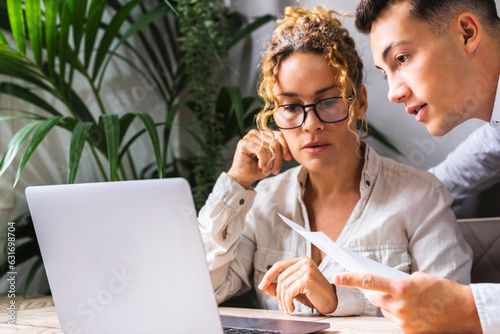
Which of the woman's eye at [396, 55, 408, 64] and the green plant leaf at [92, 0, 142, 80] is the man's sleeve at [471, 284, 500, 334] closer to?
the woman's eye at [396, 55, 408, 64]

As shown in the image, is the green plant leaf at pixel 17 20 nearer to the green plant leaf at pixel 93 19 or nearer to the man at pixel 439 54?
the green plant leaf at pixel 93 19

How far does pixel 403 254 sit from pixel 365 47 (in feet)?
3.01

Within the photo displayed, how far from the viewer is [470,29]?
3.87 ft

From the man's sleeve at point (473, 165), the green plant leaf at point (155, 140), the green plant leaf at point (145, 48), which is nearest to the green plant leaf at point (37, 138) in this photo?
the green plant leaf at point (155, 140)

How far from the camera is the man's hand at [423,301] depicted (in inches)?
32.1

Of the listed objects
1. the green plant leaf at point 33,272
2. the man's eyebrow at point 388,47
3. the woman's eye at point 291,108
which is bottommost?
the green plant leaf at point 33,272

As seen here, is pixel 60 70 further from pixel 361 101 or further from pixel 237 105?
pixel 361 101

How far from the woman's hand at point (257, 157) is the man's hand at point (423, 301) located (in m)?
0.71

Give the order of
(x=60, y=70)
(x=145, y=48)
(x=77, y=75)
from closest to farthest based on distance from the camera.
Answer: (x=60, y=70) → (x=77, y=75) → (x=145, y=48)

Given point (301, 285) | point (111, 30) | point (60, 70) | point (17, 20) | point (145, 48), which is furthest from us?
point (145, 48)

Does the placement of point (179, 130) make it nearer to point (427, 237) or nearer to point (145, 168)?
point (145, 168)

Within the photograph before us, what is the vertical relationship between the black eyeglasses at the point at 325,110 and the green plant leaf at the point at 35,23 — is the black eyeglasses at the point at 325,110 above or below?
below

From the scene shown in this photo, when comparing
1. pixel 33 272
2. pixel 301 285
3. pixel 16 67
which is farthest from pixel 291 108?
pixel 33 272

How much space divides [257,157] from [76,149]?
0.54 meters
